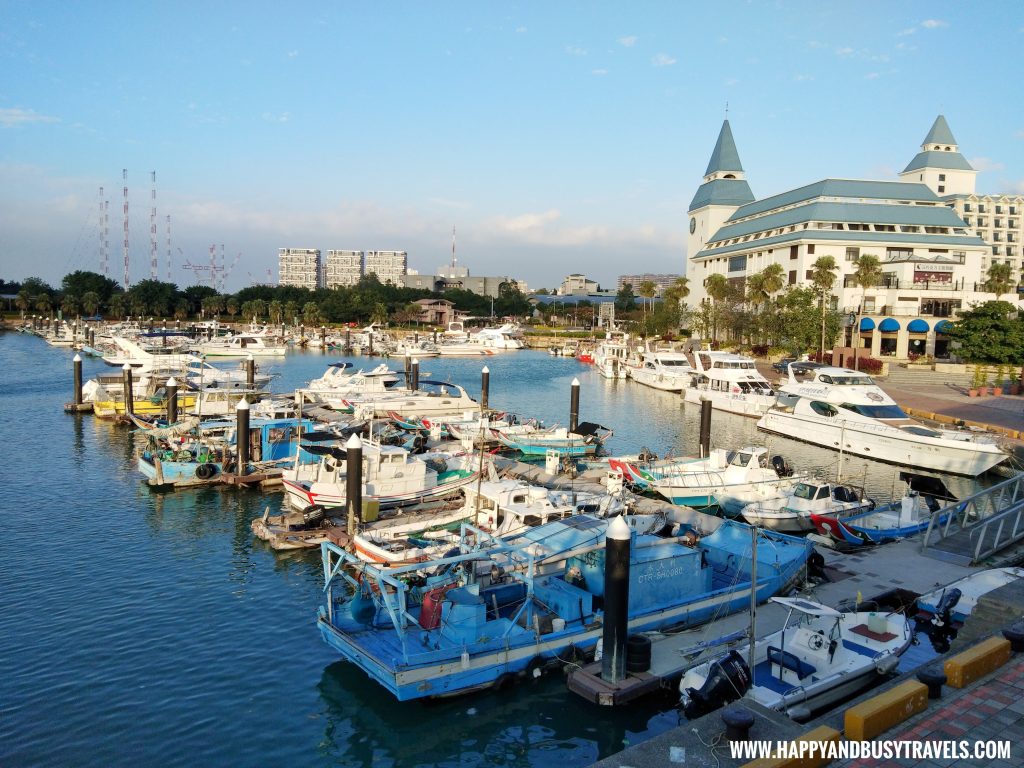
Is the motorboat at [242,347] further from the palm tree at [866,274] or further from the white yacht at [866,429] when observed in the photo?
the white yacht at [866,429]

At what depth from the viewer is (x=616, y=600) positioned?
1435 centimetres

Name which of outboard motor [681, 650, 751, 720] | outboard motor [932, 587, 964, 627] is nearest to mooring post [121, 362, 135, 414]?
outboard motor [681, 650, 751, 720]

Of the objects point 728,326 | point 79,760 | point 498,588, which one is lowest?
point 79,760

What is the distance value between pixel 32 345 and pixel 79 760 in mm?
123063

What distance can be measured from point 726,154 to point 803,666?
4834 inches

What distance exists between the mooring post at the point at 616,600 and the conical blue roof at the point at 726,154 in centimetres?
12084

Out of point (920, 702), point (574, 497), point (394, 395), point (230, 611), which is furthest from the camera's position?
point (394, 395)

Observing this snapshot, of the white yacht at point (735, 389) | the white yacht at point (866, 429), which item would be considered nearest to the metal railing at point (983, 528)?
the white yacht at point (866, 429)

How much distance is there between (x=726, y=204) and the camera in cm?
12081

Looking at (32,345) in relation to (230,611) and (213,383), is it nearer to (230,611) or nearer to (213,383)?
(213,383)

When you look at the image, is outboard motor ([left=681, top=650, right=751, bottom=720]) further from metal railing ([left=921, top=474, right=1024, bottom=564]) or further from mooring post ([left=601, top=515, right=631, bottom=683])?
metal railing ([left=921, top=474, right=1024, bottom=564])

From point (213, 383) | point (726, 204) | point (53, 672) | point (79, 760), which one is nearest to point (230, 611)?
point (53, 672)

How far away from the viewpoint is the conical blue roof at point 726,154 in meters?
124

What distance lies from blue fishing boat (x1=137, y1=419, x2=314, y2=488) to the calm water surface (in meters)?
0.94
